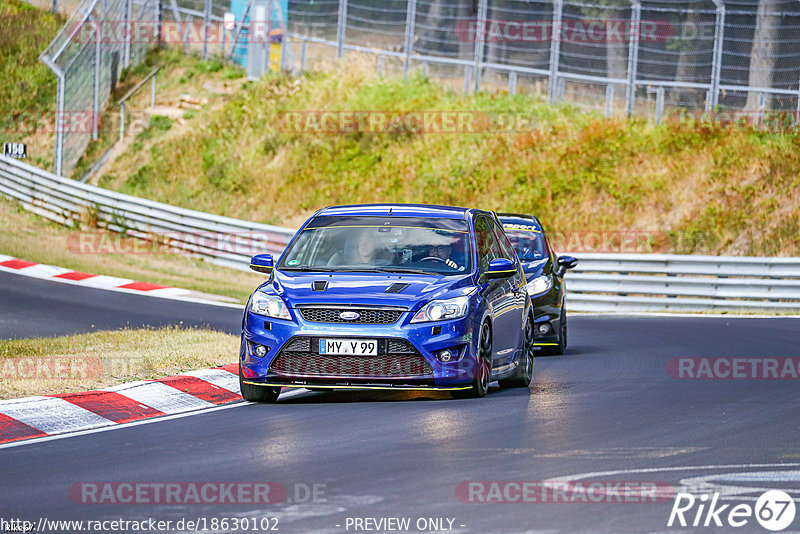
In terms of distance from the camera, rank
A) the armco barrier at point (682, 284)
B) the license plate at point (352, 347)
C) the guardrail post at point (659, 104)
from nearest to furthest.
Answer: the license plate at point (352, 347) < the armco barrier at point (682, 284) < the guardrail post at point (659, 104)

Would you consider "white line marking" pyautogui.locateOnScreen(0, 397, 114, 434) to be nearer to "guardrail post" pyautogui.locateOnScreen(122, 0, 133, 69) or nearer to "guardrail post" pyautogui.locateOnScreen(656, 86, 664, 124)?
"guardrail post" pyautogui.locateOnScreen(656, 86, 664, 124)

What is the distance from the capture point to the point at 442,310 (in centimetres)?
1117

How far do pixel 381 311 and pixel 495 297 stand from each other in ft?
4.64

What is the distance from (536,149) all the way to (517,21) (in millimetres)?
3338

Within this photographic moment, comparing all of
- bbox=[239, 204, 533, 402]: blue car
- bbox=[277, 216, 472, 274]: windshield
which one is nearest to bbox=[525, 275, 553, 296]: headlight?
bbox=[239, 204, 533, 402]: blue car

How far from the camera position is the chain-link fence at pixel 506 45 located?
1225 inches

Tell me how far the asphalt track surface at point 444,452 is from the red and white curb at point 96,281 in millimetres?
12066

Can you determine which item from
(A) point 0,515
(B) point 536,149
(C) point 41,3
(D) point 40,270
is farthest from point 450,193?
(A) point 0,515

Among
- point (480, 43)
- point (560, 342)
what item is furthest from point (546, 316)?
point (480, 43)

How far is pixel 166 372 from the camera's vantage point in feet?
41.4

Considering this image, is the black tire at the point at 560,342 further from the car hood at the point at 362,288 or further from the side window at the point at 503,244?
the car hood at the point at 362,288

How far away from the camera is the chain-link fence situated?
102 ft

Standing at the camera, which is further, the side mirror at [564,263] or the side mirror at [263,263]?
the side mirror at [564,263]

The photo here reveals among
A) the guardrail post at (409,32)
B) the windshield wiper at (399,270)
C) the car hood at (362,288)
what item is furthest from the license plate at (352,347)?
the guardrail post at (409,32)
